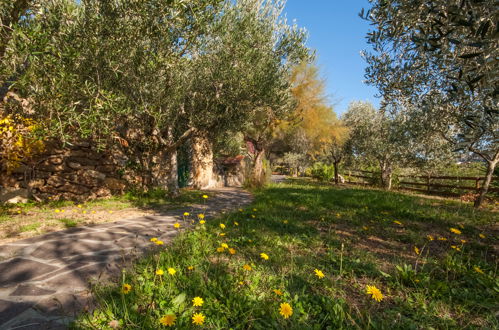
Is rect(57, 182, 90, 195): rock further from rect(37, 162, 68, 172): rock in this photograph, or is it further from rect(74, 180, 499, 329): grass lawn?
rect(74, 180, 499, 329): grass lawn

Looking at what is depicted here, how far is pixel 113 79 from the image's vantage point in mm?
6516

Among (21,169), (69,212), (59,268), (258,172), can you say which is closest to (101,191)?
(21,169)

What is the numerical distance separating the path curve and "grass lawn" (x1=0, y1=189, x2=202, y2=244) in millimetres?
535

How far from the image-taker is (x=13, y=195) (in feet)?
23.2

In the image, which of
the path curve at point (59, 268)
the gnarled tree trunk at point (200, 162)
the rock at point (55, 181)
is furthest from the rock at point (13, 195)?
the gnarled tree trunk at point (200, 162)

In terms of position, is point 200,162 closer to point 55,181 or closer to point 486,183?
point 55,181

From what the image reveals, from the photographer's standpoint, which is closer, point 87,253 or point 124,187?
point 87,253

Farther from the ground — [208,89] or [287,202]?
[208,89]

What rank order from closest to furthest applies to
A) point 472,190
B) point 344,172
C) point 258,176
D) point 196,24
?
point 196,24 < point 472,190 < point 258,176 < point 344,172

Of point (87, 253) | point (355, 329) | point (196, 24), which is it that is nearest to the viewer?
point (355, 329)

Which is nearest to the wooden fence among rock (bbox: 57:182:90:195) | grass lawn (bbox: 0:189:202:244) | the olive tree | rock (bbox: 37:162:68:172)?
the olive tree

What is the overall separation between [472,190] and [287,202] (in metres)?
14.2

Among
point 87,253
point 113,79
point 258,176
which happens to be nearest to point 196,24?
point 113,79

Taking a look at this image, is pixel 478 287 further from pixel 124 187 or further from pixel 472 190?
pixel 472 190
